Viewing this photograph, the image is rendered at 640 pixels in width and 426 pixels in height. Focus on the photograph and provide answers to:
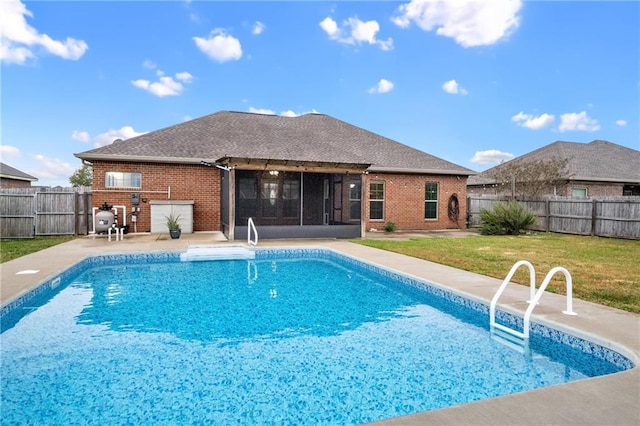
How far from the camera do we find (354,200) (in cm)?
1555

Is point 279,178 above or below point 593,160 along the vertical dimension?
below

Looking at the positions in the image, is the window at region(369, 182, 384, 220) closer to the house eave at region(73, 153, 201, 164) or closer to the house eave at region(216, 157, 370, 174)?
the house eave at region(216, 157, 370, 174)

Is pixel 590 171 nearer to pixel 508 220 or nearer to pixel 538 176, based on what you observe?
pixel 538 176

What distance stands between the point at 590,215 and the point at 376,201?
28.6 ft

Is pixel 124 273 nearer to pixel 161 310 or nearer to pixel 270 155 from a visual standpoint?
pixel 161 310

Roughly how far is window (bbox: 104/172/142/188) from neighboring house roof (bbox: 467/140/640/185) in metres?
18.0

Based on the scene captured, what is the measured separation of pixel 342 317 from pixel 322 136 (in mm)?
13650

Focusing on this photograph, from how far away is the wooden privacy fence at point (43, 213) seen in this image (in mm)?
13477

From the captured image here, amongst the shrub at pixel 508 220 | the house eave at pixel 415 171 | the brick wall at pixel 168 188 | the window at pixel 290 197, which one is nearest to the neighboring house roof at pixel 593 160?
the house eave at pixel 415 171

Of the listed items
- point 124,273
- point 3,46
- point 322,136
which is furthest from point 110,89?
point 124,273

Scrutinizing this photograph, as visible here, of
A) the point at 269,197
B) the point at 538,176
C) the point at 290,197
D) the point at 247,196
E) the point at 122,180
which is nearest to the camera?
the point at 122,180

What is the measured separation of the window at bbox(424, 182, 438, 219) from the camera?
1781 centimetres

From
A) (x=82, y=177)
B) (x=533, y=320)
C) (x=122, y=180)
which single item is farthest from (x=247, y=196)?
(x=82, y=177)

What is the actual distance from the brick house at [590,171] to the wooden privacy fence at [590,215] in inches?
118
